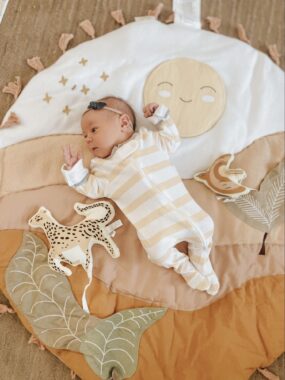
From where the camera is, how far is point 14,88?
4.66ft

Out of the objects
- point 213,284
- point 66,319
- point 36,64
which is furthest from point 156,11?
point 66,319

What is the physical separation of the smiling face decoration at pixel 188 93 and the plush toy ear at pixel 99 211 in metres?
0.31

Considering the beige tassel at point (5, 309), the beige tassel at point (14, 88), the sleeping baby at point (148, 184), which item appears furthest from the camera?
the beige tassel at point (14, 88)

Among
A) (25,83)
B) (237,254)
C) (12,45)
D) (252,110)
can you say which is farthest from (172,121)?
(12,45)

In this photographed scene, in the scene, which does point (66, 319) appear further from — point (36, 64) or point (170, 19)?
point (170, 19)

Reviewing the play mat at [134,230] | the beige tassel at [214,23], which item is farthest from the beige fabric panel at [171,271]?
the beige tassel at [214,23]

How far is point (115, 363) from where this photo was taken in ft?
3.87

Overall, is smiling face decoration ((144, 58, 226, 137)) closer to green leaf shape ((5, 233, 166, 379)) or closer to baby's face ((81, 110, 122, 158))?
baby's face ((81, 110, 122, 158))

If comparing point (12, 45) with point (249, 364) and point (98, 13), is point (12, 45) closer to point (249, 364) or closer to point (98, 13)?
point (98, 13)

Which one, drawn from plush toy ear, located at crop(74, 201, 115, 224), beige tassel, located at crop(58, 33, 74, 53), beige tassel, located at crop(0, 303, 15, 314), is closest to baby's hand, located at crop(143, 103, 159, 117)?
plush toy ear, located at crop(74, 201, 115, 224)

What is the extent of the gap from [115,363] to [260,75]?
0.95m

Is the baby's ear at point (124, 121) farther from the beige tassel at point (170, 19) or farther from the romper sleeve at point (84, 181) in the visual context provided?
the beige tassel at point (170, 19)

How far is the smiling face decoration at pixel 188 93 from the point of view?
1.33 meters

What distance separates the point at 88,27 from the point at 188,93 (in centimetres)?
41
